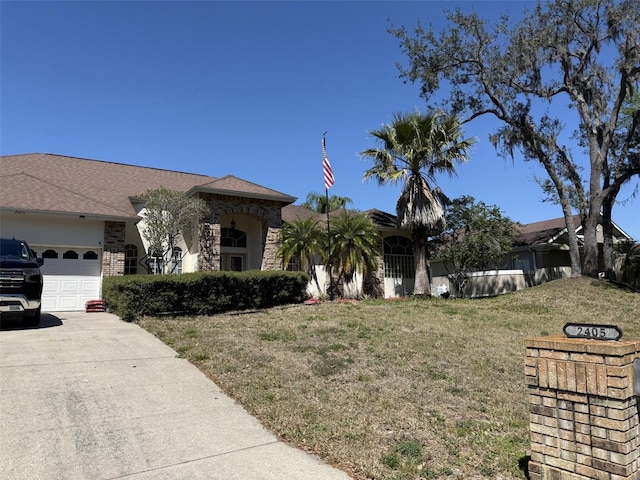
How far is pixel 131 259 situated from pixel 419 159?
42.2 feet

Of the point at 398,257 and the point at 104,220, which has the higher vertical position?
the point at 104,220

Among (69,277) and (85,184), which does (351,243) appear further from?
(85,184)

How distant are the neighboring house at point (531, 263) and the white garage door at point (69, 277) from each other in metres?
17.0

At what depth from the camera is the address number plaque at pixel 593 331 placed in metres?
3.13

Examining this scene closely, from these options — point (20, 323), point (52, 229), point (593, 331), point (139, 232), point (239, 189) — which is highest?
point (239, 189)

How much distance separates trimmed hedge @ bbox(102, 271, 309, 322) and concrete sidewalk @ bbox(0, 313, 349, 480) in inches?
163

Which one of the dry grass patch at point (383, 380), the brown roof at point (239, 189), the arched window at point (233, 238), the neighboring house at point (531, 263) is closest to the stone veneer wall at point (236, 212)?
the brown roof at point (239, 189)

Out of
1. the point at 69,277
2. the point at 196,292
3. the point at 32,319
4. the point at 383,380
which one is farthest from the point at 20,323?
the point at 383,380

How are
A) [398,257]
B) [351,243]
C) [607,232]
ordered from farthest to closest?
[398,257] → [607,232] → [351,243]

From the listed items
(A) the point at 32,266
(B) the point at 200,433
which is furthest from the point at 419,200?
(B) the point at 200,433

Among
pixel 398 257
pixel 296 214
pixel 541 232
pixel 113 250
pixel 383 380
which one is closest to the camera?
pixel 383 380

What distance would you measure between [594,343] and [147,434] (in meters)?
4.18

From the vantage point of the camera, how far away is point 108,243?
1593cm

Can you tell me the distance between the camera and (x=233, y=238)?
2091 cm
